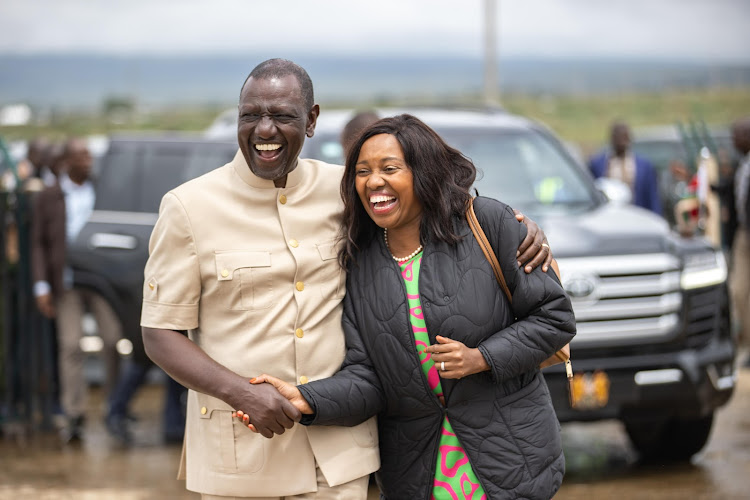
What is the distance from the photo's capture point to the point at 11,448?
785 cm

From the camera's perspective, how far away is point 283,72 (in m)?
3.36

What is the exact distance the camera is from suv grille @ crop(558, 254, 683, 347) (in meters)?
6.21

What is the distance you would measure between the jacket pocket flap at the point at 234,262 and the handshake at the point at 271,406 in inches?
12.3

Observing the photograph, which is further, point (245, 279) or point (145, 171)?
point (145, 171)

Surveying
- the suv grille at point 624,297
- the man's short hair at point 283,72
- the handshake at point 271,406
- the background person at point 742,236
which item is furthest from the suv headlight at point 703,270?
the handshake at point 271,406

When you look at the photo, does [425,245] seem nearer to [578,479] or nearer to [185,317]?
[185,317]

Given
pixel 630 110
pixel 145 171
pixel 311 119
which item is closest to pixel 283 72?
pixel 311 119

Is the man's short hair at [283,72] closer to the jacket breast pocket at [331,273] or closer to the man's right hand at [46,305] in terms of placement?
the jacket breast pocket at [331,273]

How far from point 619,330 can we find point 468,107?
2.61 m

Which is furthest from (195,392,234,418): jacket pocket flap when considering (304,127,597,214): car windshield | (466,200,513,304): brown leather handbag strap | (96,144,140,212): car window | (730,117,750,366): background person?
(730,117,750,366): background person

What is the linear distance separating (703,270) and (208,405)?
403 cm

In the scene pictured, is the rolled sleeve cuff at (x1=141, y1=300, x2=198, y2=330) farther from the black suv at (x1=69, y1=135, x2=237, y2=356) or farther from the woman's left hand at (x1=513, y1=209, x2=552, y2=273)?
the black suv at (x1=69, y1=135, x2=237, y2=356)

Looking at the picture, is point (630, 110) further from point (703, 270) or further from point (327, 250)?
point (327, 250)

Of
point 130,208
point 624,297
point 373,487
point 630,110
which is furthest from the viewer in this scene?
point 630,110
